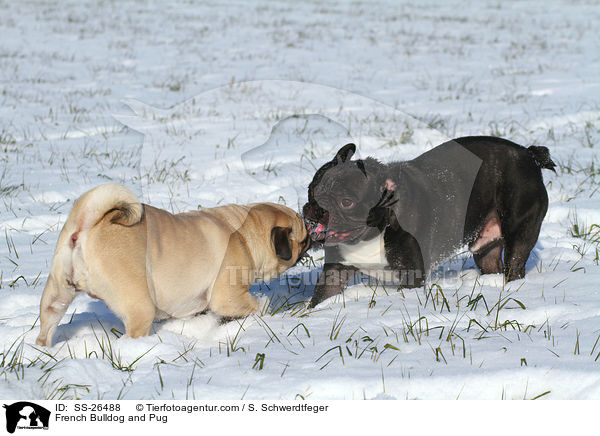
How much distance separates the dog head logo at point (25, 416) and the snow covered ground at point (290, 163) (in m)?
0.10

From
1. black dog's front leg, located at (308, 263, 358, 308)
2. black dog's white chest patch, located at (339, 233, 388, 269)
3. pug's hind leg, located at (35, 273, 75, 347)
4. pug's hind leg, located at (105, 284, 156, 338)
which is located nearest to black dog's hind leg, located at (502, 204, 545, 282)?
black dog's white chest patch, located at (339, 233, 388, 269)

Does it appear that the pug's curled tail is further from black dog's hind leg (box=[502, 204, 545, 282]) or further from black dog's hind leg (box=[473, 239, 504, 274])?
black dog's hind leg (box=[473, 239, 504, 274])

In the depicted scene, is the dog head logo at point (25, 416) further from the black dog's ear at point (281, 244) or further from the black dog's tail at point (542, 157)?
the black dog's tail at point (542, 157)

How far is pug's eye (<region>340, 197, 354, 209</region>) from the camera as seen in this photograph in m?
3.64

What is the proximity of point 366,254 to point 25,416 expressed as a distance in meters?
2.11

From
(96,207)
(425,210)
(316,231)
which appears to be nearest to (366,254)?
(316,231)

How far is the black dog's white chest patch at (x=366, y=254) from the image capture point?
12.3 feet

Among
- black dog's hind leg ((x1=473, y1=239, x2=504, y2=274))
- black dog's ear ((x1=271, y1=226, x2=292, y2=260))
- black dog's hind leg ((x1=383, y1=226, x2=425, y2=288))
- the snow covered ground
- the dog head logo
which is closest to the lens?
the dog head logo

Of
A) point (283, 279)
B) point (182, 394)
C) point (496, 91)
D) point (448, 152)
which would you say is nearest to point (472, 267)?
point (448, 152)

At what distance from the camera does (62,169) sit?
21.5 ft

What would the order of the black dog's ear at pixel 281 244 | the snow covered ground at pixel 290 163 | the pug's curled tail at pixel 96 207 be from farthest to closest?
the black dog's ear at pixel 281 244, the pug's curled tail at pixel 96 207, the snow covered ground at pixel 290 163

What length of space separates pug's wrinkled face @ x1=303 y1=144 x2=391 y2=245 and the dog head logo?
1.90 m

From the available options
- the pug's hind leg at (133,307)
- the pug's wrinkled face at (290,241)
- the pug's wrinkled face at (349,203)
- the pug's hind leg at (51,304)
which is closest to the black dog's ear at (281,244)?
the pug's wrinkled face at (290,241)

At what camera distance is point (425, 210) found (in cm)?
385
